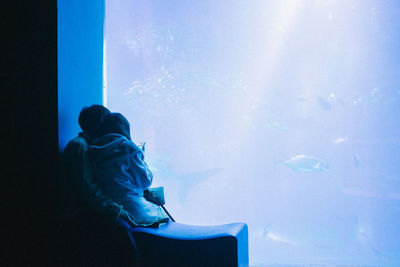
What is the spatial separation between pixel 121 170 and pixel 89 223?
375 millimetres

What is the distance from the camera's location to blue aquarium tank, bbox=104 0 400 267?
5.93 meters

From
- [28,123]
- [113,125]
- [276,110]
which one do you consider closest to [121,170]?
[113,125]

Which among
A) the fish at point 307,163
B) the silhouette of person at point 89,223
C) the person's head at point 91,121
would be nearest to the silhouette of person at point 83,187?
the silhouette of person at point 89,223

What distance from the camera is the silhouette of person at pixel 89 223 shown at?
145 centimetres

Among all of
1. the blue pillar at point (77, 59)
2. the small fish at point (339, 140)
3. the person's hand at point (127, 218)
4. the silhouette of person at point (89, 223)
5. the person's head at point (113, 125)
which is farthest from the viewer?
the small fish at point (339, 140)

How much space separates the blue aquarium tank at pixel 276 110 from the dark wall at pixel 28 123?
0.92 meters

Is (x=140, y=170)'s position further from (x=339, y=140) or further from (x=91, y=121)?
(x=339, y=140)

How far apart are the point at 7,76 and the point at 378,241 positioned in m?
16.7

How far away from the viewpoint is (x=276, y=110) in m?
13.6

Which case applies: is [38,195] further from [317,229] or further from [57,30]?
[317,229]

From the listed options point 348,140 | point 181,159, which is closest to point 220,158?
point 181,159

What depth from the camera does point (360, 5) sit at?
31.9 ft

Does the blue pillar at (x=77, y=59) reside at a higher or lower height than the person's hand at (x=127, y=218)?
higher

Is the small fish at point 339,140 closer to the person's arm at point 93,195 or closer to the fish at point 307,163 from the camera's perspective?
the fish at point 307,163
